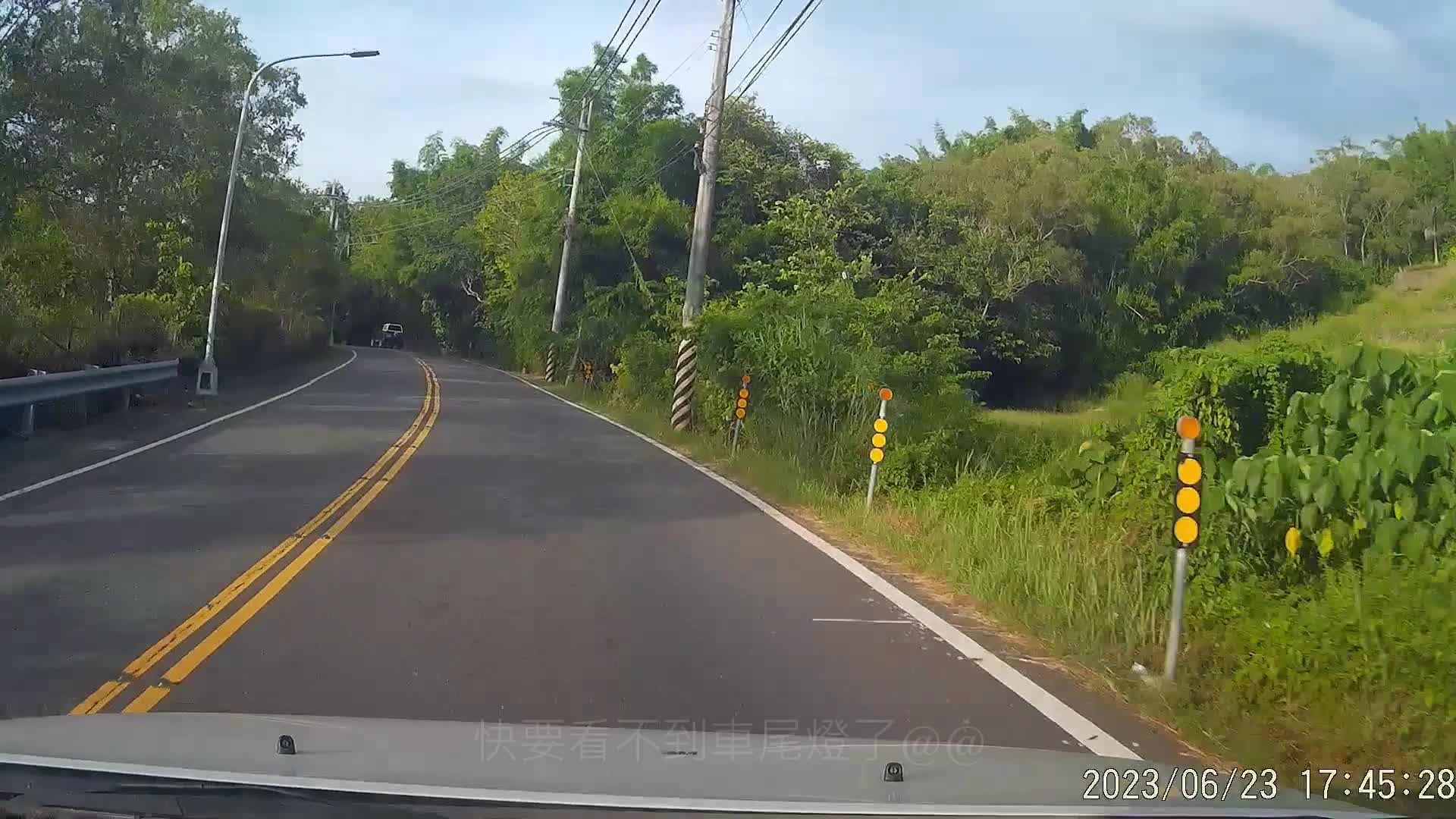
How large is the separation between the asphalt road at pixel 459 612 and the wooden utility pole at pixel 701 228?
Answer: 31.2 ft

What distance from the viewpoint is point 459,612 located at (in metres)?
8.30

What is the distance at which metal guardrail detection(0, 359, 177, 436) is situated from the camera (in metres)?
17.2

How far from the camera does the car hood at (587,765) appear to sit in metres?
3.59

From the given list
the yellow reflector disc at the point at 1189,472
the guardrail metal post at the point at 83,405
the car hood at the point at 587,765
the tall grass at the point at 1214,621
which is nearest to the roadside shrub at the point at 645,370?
the guardrail metal post at the point at 83,405

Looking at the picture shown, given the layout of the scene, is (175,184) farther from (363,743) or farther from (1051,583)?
(363,743)

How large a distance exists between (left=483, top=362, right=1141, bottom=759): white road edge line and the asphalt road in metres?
0.06

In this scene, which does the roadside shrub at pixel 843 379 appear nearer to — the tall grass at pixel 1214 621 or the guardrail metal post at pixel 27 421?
the tall grass at pixel 1214 621

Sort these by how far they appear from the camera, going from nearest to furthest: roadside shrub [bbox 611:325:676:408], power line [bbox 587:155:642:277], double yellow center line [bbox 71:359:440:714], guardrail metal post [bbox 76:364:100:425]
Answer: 1. double yellow center line [bbox 71:359:440:714]
2. guardrail metal post [bbox 76:364:100:425]
3. roadside shrub [bbox 611:325:676:408]
4. power line [bbox 587:155:642:277]

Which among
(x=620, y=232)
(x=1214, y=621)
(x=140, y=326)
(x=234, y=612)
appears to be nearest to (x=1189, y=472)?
(x=1214, y=621)

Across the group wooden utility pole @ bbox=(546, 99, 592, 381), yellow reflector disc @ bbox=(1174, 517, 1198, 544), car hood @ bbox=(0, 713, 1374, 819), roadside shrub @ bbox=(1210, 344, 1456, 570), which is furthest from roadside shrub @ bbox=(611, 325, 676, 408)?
car hood @ bbox=(0, 713, 1374, 819)

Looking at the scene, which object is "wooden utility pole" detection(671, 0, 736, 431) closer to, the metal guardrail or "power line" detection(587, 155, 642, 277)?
the metal guardrail

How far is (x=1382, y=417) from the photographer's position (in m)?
8.59

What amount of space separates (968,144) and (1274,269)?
69.4 ft

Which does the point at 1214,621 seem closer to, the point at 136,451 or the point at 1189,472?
the point at 1189,472
